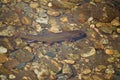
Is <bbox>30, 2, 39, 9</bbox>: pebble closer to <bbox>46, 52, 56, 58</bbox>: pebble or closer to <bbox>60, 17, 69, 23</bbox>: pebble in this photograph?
<bbox>60, 17, 69, 23</bbox>: pebble

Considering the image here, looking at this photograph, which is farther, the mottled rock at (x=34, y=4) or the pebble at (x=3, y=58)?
the mottled rock at (x=34, y=4)

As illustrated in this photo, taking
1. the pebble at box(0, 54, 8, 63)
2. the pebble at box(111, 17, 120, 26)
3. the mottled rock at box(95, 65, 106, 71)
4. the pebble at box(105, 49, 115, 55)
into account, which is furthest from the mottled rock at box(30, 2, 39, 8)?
the mottled rock at box(95, 65, 106, 71)

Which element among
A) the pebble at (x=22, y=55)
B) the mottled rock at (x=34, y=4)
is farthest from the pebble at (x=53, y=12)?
the pebble at (x=22, y=55)

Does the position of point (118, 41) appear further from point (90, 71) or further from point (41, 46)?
point (41, 46)

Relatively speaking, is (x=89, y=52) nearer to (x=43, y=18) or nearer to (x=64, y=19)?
(x=64, y=19)

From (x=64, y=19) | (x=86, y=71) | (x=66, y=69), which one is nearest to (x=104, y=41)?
(x=86, y=71)

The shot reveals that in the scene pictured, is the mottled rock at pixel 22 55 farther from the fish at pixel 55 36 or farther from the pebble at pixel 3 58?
the fish at pixel 55 36

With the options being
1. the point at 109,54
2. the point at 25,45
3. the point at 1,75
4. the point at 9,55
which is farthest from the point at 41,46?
the point at 109,54

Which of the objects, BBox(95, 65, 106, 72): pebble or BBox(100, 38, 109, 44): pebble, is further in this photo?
BBox(100, 38, 109, 44): pebble
